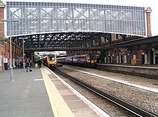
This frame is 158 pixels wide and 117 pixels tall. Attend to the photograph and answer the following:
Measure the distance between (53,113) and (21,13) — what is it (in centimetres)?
5237

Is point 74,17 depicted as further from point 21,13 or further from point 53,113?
point 53,113

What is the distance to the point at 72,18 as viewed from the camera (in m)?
60.4

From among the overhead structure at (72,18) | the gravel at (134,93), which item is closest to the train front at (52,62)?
the overhead structure at (72,18)

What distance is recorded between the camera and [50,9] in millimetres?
59500

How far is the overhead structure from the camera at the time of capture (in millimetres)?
58031

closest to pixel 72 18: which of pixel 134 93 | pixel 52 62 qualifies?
pixel 52 62

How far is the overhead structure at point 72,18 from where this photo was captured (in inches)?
2285

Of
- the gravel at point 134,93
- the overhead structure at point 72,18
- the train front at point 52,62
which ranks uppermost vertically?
the overhead structure at point 72,18

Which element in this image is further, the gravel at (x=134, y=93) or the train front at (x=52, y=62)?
the train front at (x=52, y=62)

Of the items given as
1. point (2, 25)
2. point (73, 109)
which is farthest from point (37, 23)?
point (73, 109)

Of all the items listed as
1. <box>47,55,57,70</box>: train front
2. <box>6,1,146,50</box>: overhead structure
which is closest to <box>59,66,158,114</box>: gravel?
<box>47,55,57,70</box>: train front

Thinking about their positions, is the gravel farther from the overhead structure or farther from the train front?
the overhead structure

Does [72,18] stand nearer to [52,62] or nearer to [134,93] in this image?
[52,62]

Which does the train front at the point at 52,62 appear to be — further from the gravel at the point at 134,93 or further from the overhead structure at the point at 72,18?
the gravel at the point at 134,93
